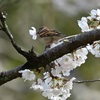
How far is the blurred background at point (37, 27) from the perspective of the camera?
5.84 meters

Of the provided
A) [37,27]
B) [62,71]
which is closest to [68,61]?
[62,71]

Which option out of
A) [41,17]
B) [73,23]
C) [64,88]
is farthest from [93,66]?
[64,88]

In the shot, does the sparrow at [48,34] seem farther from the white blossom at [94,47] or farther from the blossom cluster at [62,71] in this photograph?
the white blossom at [94,47]

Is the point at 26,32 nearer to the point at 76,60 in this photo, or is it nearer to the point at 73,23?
the point at 73,23

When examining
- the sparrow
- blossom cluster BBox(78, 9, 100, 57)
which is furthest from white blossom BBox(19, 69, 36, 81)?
blossom cluster BBox(78, 9, 100, 57)

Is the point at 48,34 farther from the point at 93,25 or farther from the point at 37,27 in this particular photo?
the point at 37,27

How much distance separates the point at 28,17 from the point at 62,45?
4.71 metres

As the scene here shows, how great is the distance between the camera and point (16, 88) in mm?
5883

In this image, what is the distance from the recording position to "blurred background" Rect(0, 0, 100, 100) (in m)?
5.84

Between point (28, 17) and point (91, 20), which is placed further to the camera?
point (28, 17)

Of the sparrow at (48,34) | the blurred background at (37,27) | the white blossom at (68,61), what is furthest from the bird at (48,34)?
the blurred background at (37,27)

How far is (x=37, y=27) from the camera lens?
19.7ft

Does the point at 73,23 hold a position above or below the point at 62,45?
above

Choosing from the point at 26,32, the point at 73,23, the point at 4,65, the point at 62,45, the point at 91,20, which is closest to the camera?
the point at 62,45
